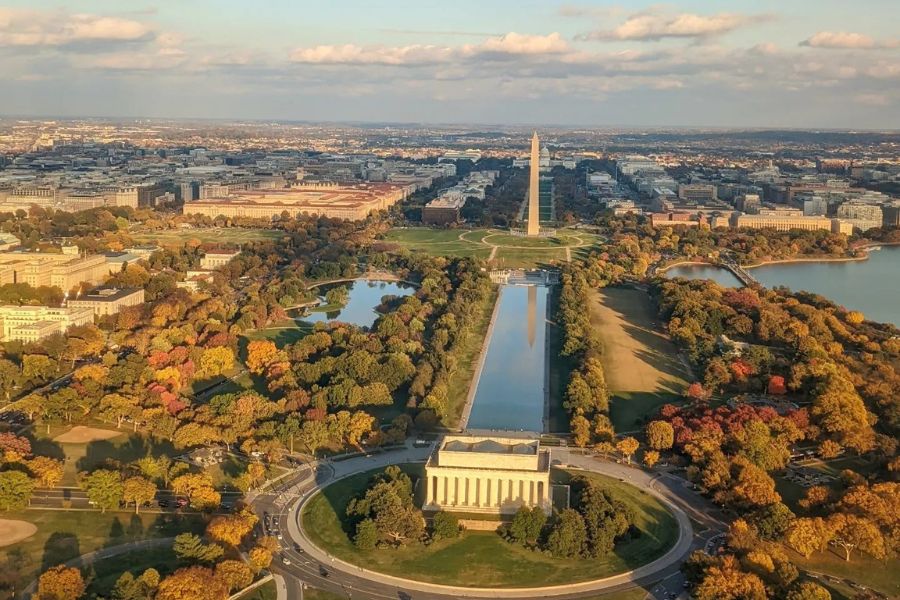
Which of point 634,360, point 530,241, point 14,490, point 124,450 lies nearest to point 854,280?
point 530,241

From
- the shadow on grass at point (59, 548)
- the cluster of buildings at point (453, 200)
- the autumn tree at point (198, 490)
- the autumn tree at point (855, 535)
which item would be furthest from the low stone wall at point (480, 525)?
the cluster of buildings at point (453, 200)

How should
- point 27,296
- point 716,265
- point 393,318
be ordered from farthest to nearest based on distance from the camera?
point 716,265
point 27,296
point 393,318

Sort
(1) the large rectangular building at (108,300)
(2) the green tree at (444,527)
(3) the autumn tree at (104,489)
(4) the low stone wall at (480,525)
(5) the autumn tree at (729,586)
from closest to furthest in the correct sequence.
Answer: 1. (5) the autumn tree at (729,586)
2. (2) the green tree at (444,527)
3. (4) the low stone wall at (480,525)
4. (3) the autumn tree at (104,489)
5. (1) the large rectangular building at (108,300)

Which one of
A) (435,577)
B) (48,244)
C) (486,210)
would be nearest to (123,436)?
(435,577)

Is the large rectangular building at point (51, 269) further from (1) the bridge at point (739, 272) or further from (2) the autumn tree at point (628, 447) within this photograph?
(1) the bridge at point (739, 272)

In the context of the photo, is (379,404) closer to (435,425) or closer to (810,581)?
(435,425)

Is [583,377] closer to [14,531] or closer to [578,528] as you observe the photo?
[578,528]
